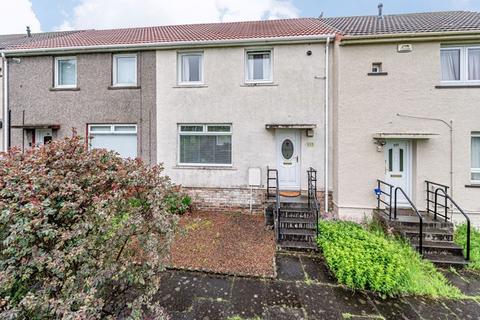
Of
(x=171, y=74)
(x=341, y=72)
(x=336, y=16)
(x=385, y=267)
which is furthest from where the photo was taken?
(x=336, y=16)

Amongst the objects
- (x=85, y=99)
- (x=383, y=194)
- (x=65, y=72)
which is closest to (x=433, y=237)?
(x=383, y=194)

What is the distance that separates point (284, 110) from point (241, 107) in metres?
1.47

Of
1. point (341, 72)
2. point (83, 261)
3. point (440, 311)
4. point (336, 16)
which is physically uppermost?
point (336, 16)

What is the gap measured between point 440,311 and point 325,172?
4526mm

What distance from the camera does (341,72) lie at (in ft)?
23.6

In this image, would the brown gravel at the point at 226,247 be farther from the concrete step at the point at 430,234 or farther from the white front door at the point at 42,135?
the white front door at the point at 42,135

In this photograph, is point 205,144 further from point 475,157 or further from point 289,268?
point 475,157

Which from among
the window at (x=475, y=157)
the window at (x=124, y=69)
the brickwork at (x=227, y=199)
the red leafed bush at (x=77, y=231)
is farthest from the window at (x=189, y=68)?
the window at (x=475, y=157)

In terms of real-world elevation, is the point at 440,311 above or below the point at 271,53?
below

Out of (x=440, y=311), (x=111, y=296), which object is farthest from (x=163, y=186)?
(x=440, y=311)

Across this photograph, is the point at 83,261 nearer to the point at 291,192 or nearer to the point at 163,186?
the point at 163,186

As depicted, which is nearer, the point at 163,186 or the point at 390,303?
the point at 163,186

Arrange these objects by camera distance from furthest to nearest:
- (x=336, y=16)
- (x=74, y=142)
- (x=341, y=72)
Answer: (x=336, y=16) → (x=341, y=72) → (x=74, y=142)

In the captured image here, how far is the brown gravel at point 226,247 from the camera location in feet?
15.0
